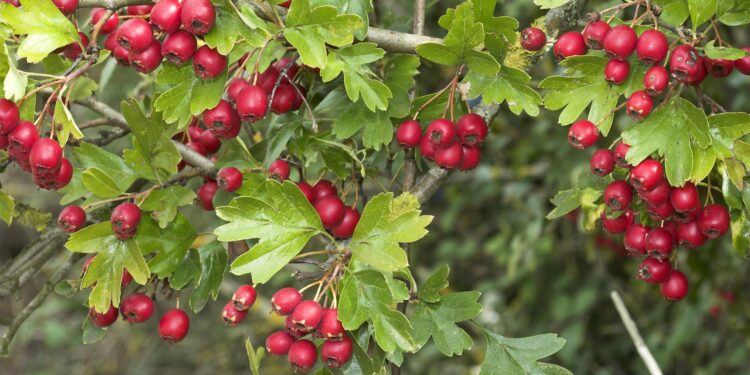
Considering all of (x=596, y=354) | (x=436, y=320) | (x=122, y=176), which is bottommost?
(x=596, y=354)

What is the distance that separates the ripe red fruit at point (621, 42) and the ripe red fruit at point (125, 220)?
827 millimetres

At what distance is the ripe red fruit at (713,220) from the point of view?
56.6 inches

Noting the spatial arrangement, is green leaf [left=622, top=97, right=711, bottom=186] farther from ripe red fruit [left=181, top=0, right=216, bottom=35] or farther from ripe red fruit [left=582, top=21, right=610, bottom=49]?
ripe red fruit [left=181, top=0, right=216, bottom=35]

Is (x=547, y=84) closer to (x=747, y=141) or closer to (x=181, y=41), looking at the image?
Answer: (x=747, y=141)

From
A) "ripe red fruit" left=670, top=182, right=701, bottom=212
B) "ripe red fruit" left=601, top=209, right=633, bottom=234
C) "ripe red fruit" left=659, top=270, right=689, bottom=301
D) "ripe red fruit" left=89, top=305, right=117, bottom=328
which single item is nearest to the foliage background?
"ripe red fruit" left=659, top=270, right=689, bottom=301

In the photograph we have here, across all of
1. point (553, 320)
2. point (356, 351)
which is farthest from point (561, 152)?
point (356, 351)

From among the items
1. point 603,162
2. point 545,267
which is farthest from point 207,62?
point 545,267

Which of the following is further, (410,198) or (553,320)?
(553,320)

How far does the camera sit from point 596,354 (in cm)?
376

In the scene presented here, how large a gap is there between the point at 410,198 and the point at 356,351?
11.1 inches

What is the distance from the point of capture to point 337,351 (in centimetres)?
139

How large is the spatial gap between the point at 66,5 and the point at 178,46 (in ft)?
0.64

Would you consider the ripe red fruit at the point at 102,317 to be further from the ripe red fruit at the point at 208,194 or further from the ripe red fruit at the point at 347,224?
the ripe red fruit at the point at 347,224

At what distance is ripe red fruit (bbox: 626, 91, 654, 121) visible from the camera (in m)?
1.36
